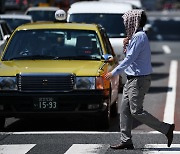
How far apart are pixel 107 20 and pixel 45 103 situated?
7244 mm

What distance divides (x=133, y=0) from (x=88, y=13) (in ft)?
53.2

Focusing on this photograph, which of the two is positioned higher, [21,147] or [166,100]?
[21,147]

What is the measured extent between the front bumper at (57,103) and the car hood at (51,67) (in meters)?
0.31

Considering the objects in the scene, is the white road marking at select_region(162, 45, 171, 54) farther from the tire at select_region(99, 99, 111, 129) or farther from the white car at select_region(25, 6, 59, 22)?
the tire at select_region(99, 99, 111, 129)

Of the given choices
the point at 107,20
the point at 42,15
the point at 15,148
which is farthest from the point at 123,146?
the point at 42,15

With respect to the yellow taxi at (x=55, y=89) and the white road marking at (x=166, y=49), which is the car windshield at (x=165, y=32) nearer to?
the white road marking at (x=166, y=49)

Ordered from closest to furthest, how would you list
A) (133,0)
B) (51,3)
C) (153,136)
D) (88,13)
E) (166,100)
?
(153,136), (166,100), (88,13), (133,0), (51,3)

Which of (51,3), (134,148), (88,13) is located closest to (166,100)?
(88,13)

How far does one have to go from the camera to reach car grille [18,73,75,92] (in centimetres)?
1166

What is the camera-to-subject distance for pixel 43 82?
11.7 m

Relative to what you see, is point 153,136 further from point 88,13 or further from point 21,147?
point 88,13

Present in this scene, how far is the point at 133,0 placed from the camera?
3475 cm

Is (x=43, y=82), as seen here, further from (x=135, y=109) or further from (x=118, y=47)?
(x=118, y=47)

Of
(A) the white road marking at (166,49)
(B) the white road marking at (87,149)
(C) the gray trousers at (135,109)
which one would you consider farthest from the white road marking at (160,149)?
(A) the white road marking at (166,49)
